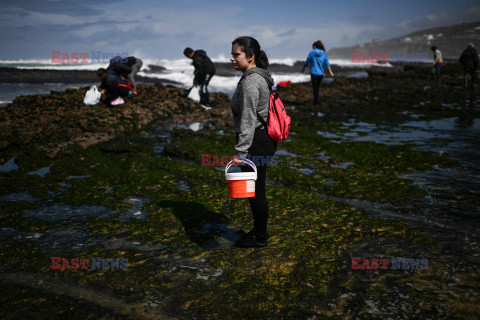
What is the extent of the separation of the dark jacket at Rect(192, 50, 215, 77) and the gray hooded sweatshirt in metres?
9.09

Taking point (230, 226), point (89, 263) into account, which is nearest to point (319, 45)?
point (230, 226)

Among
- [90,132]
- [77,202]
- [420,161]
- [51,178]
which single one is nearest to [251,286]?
[77,202]

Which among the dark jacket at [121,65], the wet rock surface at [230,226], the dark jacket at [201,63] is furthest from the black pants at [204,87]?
the wet rock surface at [230,226]

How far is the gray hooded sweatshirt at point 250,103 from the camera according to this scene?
2.87 m

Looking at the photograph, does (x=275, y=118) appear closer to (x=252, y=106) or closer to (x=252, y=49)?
(x=252, y=106)

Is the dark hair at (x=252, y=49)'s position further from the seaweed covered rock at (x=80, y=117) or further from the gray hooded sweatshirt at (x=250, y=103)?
the seaweed covered rock at (x=80, y=117)

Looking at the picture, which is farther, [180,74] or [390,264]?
[180,74]

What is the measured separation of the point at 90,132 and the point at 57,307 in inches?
254

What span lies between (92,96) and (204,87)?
13.3ft

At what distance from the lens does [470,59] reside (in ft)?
56.4

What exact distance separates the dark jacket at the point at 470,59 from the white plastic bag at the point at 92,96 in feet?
60.0

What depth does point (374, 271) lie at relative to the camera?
3.01m

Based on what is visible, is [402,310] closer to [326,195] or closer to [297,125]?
[326,195]

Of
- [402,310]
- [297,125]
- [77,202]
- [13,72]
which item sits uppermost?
[13,72]
